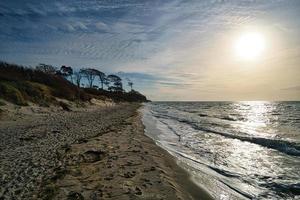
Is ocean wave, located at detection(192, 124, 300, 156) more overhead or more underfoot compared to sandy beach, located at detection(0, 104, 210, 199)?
more overhead

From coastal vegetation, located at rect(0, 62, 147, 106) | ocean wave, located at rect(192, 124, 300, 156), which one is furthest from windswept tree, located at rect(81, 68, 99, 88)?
ocean wave, located at rect(192, 124, 300, 156)

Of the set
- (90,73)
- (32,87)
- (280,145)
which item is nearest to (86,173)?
(280,145)

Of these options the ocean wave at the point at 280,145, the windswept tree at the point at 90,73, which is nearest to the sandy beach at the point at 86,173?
the ocean wave at the point at 280,145

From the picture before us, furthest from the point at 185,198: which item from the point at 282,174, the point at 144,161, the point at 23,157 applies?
the point at 23,157

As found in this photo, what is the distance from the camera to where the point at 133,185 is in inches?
245

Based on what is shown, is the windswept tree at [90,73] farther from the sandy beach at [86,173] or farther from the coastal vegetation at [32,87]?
the sandy beach at [86,173]

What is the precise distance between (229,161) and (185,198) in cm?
515

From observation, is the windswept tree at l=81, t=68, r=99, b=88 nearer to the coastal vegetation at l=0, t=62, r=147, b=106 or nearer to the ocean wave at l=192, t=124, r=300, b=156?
the coastal vegetation at l=0, t=62, r=147, b=106

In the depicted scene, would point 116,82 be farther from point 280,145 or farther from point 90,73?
point 280,145

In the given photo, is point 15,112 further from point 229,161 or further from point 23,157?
point 229,161

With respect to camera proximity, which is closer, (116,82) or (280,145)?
(280,145)

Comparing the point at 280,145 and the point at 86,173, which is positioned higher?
the point at 280,145

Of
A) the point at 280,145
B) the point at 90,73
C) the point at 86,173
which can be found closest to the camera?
the point at 86,173

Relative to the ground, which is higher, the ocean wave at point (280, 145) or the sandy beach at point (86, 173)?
the ocean wave at point (280, 145)
